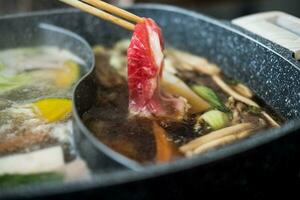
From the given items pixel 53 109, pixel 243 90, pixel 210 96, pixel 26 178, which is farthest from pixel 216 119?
pixel 26 178

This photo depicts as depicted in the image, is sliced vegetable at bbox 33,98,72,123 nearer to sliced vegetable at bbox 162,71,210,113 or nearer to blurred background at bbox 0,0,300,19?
sliced vegetable at bbox 162,71,210,113

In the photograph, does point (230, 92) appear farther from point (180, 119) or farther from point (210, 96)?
point (180, 119)

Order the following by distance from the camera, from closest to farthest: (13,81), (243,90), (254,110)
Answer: (254,110) < (13,81) < (243,90)

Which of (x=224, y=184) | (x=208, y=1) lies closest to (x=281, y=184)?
(x=224, y=184)

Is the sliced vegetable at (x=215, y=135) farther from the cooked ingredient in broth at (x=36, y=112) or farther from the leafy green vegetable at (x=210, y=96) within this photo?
the cooked ingredient in broth at (x=36, y=112)

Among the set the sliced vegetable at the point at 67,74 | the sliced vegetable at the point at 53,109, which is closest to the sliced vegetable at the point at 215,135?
the sliced vegetable at the point at 53,109

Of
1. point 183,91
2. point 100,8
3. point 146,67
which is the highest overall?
point 100,8

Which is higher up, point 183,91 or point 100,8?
point 100,8
